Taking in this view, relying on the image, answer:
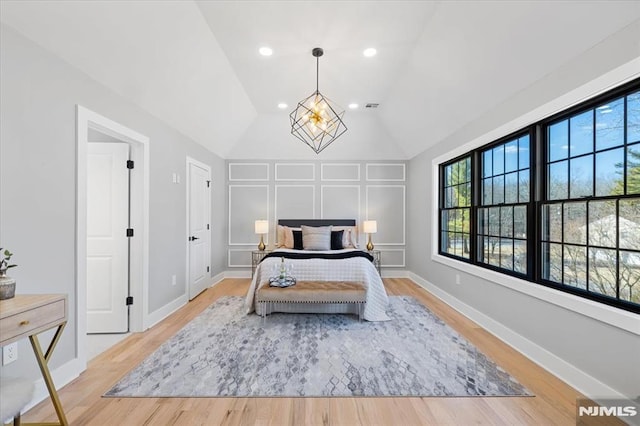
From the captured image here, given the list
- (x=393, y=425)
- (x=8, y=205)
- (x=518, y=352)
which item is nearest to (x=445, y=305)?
(x=518, y=352)

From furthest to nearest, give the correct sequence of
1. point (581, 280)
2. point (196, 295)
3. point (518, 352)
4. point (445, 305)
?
point (196, 295), point (445, 305), point (518, 352), point (581, 280)

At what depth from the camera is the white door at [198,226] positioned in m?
4.31

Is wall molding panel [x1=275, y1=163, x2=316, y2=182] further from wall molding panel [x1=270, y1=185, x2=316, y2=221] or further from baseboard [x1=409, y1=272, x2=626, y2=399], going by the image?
baseboard [x1=409, y1=272, x2=626, y2=399]

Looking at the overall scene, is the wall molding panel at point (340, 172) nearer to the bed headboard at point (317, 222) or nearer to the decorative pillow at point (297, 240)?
the bed headboard at point (317, 222)

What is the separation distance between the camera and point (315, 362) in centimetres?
244

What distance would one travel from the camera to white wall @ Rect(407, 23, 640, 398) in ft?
5.85

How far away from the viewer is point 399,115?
15.4ft

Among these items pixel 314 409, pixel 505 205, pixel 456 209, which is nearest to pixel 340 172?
pixel 456 209

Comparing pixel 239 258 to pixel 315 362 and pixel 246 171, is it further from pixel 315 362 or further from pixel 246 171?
pixel 315 362

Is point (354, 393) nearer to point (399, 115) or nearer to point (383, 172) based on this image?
point (399, 115)

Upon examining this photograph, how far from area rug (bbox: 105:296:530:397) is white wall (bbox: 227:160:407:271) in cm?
254

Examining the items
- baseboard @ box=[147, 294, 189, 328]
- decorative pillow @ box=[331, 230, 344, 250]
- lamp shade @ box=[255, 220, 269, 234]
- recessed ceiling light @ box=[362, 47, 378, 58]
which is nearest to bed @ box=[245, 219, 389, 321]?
baseboard @ box=[147, 294, 189, 328]

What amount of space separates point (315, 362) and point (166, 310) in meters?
2.22

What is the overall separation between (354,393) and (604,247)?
2051mm
